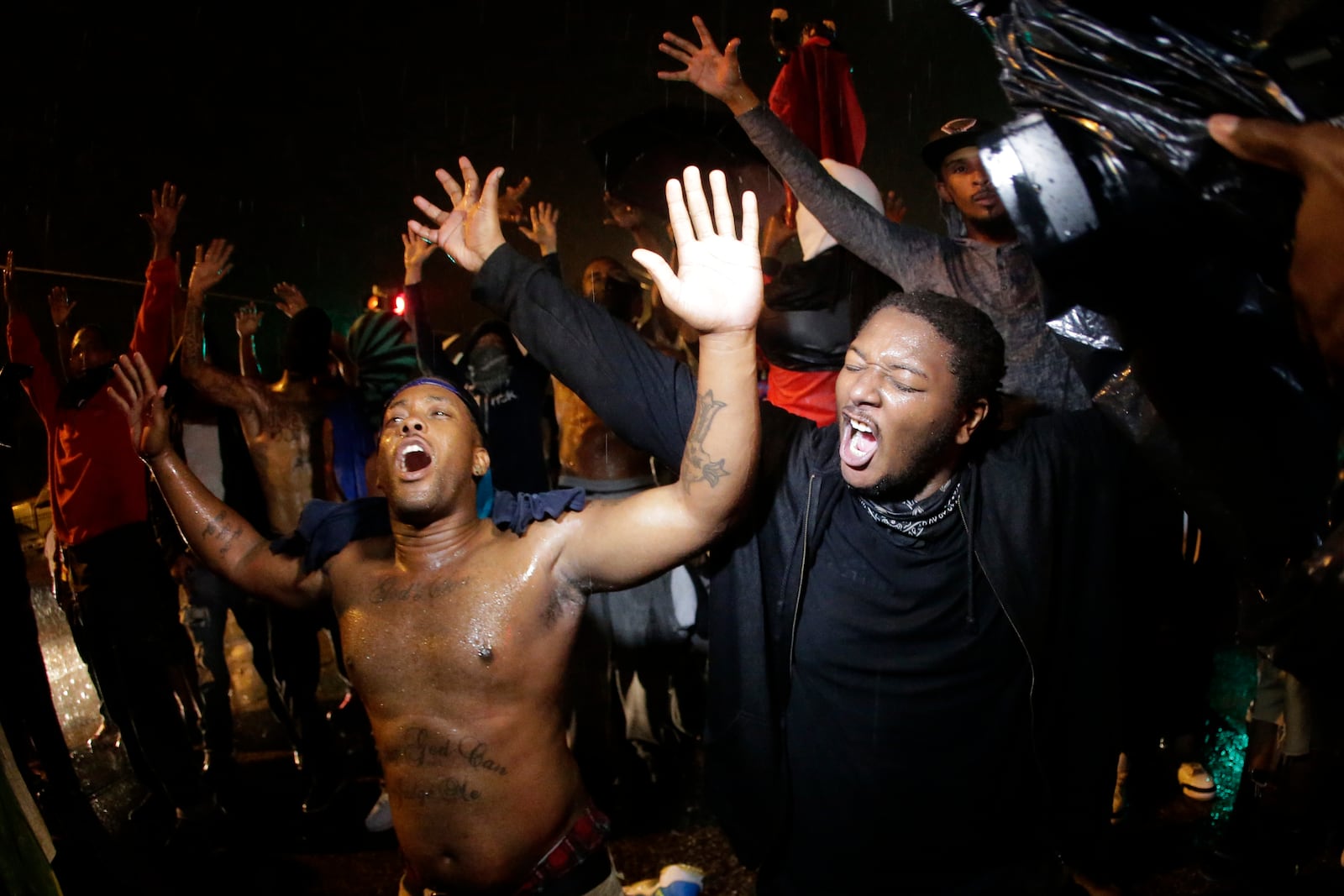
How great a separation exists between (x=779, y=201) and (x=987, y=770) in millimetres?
3860

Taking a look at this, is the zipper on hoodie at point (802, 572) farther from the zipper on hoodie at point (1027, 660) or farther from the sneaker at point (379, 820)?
the sneaker at point (379, 820)

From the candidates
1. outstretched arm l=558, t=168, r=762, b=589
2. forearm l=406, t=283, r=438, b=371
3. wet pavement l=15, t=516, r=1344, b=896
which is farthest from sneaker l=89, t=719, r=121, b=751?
outstretched arm l=558, t=168, r=762, b=589

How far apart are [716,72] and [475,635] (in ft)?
8.10

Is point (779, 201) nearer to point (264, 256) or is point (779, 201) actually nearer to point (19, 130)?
point (19, 130)

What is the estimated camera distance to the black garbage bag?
1255 mm

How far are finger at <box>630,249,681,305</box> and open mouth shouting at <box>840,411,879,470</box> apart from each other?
609mm

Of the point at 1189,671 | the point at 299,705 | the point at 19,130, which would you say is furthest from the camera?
the point at 19,130

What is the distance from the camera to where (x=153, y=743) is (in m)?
4.30

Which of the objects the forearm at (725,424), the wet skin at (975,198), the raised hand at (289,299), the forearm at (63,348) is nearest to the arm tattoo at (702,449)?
the forearm at (725,424)

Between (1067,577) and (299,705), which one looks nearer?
(1067,577)

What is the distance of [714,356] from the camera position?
6.70 ft

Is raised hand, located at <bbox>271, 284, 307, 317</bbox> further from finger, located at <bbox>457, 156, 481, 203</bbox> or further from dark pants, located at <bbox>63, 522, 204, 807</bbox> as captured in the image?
finger, located at <bbox>457, 156, 481, 203</bbox>

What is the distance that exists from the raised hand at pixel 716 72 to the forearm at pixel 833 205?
7 cm

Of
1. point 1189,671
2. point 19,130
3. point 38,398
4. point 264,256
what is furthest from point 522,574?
point 264,256
